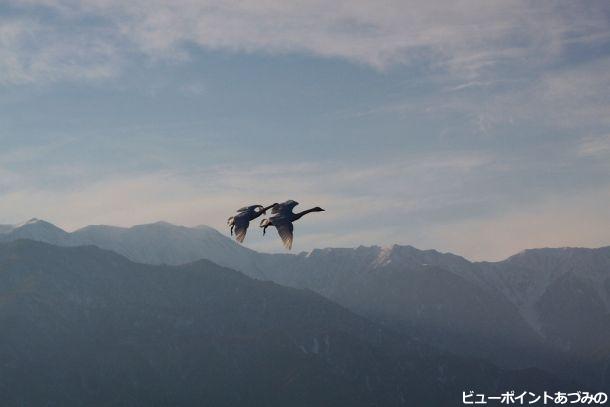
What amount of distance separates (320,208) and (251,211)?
6662 millimetres

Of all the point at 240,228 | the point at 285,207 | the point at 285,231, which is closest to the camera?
the point at 285,231

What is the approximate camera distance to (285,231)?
8531 cm

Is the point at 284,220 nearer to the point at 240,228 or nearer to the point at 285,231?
the point at 285,231

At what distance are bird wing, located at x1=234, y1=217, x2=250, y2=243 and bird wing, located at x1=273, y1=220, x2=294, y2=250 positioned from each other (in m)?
3.61

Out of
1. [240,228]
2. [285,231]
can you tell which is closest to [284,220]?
[285,231]

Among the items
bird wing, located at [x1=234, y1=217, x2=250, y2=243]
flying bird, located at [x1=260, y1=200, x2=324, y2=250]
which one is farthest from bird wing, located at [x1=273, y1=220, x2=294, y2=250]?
bird wing, located at [x1=234, y1=217, x2=250, y2=243]

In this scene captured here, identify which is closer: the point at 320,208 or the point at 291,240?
the point at 291,240

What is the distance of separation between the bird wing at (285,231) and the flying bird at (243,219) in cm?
313

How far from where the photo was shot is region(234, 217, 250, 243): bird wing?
86912 millimetres

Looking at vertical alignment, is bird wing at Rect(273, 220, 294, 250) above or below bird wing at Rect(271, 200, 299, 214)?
below

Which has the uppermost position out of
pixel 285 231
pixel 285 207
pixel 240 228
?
A: pixel 285 207

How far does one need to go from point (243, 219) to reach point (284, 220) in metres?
5.02

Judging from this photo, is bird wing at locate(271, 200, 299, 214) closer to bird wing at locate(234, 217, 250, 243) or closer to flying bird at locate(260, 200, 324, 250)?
flying bird at locate(260, 200, 324, 250)

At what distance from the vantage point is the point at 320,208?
9006 cm
